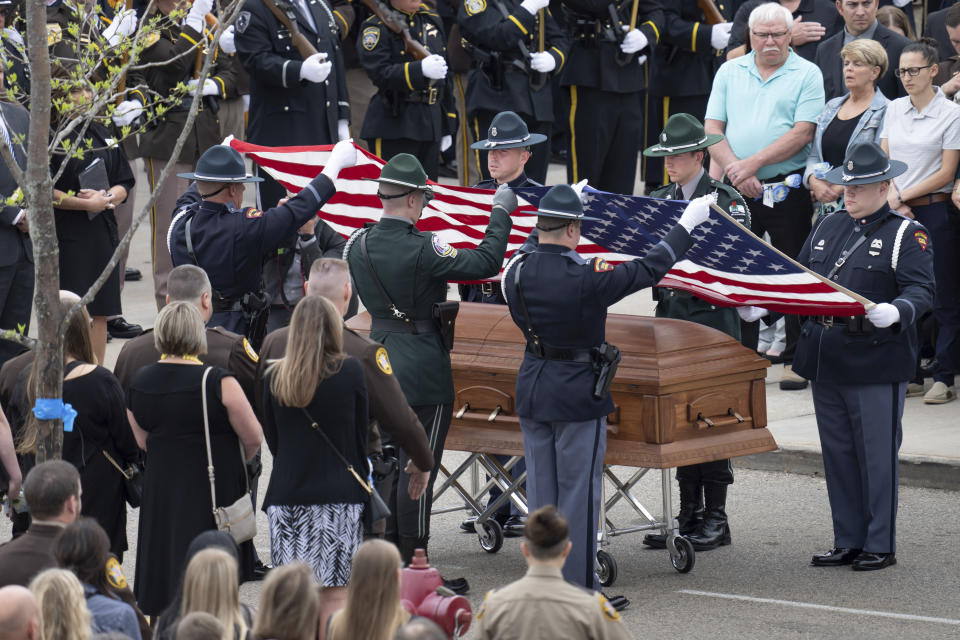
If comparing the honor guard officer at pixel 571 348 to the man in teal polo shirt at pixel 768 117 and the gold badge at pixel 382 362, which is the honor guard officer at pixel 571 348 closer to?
the gold badge at pixel 382 362

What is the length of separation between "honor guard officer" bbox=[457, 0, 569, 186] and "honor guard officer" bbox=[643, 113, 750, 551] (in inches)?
163

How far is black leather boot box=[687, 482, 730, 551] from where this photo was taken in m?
7.75

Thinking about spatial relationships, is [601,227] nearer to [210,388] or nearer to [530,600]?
[210,388]

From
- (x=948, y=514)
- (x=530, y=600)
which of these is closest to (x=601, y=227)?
(x=948, y=514)

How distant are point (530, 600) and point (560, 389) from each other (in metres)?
2.20

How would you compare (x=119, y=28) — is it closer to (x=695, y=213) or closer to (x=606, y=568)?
(x=695, y=213)

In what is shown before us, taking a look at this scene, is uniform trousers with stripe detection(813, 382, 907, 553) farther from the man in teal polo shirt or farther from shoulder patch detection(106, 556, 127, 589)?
shoulder patch detection(106, 556, 127, 589)

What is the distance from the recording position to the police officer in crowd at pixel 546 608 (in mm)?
4391

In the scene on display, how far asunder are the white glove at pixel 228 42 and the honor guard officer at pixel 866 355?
5793mm

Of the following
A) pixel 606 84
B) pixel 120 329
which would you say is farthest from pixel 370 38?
pixel 120 329

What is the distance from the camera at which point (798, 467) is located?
9.11 m

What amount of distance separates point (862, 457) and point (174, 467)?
330 centimetres

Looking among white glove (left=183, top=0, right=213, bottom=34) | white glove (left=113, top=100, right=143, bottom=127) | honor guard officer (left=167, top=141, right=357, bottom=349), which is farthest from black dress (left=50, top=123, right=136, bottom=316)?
honor guard officer (left=167, top=141, right=357, bottom=349)

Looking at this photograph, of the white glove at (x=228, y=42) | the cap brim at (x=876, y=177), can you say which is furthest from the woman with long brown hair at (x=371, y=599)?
the white glove at (x=228, y=42)
